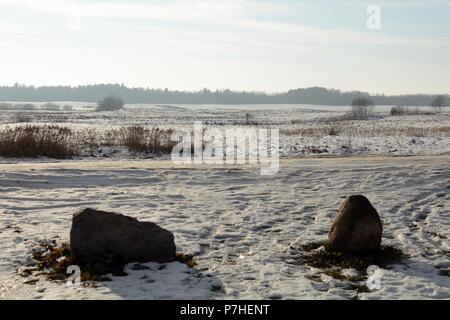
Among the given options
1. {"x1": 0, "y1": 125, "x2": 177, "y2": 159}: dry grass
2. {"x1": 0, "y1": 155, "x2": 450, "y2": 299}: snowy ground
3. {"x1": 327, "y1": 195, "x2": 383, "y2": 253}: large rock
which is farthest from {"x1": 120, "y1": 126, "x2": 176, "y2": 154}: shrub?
{"x1": 327, "y1": 195, "x2": 383, "y2": 253}: large rock

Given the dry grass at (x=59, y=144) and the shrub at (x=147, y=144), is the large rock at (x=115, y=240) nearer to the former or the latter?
the dry grass at (x=59, y=144)

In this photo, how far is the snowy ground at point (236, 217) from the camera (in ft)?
24.3

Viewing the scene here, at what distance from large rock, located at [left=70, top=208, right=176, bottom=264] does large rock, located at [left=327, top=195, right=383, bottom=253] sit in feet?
9.67

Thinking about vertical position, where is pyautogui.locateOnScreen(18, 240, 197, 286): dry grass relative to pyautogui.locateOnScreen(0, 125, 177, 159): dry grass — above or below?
below

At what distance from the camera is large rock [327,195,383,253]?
8984 mm

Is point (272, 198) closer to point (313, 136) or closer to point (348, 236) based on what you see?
point (348, 236)

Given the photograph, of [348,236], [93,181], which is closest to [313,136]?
[93,181]

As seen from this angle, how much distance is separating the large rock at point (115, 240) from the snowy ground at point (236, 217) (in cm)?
38
